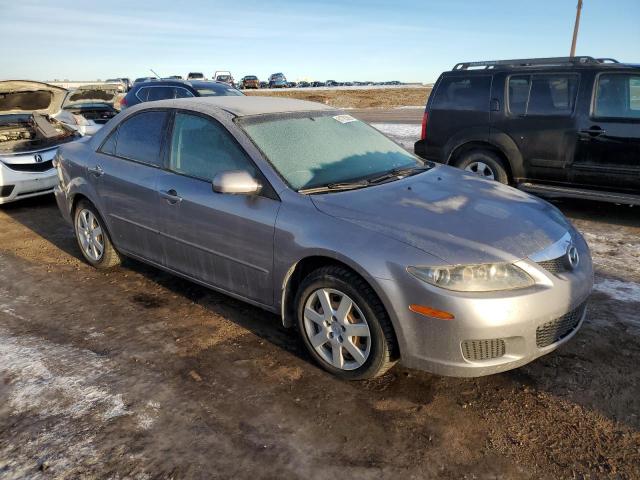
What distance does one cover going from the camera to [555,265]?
302 centimetres

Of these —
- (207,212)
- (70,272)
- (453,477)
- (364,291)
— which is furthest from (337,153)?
(70,272)

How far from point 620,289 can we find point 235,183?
3.22 metres

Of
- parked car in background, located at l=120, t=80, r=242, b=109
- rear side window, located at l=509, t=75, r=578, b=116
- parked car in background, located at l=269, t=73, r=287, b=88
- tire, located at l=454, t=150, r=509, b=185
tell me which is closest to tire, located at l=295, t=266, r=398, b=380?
tire, located at l=454, t=150, r=509, b=185

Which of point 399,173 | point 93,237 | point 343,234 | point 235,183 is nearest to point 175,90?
point 93,237

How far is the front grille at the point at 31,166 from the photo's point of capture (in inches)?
292

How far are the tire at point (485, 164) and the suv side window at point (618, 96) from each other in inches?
49.6

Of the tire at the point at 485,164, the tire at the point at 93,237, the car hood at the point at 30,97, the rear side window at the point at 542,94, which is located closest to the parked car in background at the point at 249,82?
the car hood at the point at 30,97

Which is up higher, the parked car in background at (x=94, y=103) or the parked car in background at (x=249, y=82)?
the parked car in background at (x=94, y=103)

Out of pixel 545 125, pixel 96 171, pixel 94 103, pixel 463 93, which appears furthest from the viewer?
pixel 94 103

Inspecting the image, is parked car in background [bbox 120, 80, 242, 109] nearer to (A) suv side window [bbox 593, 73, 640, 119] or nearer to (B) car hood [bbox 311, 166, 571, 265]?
(A) suv side window [bbox 593, 73, 640, 119]

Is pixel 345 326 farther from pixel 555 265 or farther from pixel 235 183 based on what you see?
pixel 555 265

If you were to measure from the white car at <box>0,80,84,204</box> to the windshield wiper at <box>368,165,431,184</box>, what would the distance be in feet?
18.4

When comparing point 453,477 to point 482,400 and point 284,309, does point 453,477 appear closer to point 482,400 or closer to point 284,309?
point 482,400

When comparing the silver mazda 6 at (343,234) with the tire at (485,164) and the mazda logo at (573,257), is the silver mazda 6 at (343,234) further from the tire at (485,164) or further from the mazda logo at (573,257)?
the tire at (485,164)
